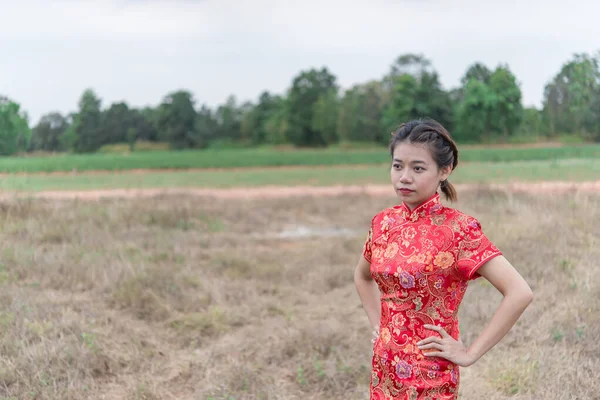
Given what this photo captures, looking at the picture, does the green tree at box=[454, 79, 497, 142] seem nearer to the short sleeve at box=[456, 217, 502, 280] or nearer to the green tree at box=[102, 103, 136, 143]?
the green tree at box=[102, 103, 136, 143]

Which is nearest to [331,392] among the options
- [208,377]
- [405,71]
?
[208,377]

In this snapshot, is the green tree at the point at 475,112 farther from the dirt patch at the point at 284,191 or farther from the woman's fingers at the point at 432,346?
the woman's fingers at the point at 432,346

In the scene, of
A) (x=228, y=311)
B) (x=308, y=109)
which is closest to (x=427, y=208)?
(x=228, y=311)

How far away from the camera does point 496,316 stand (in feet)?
5.39

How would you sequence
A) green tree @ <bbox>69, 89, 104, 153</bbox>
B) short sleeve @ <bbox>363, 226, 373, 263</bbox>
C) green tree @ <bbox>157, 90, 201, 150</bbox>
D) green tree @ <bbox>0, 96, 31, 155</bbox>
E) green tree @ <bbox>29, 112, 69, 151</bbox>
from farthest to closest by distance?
1. green tree @ <bbox>157, 90, 201, 150</bbox>
2. green tree @ <bbox>69, 89, 104, 153</bbox>
3. green tree @ <bbox>29, 112, 69, 151</bbox>
4. green tree @ <bbox>0, 96, 31, 155</bbox>
5. short sleeve @ <bbox>363, 226, 373, 263</bbox>

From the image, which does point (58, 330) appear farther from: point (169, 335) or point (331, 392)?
point (331, 392)

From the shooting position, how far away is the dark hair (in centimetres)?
176

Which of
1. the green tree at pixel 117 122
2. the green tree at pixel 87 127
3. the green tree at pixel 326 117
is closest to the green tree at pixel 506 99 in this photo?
the green tree at pixel 326 117

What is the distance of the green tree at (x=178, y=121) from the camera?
39.3ft

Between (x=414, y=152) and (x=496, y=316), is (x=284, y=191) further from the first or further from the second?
(x=496, y=316)

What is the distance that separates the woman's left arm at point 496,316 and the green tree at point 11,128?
25.7 ft

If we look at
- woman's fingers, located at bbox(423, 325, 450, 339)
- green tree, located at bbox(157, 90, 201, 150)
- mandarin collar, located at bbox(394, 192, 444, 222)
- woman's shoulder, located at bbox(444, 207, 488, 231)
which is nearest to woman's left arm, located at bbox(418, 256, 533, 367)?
woman's fingers, located at bbox(423, 325, 450, 339)

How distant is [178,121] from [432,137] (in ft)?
36.3

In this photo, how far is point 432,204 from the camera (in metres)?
1.76
